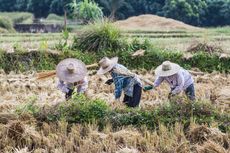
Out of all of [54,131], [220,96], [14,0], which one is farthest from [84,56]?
[14,0]

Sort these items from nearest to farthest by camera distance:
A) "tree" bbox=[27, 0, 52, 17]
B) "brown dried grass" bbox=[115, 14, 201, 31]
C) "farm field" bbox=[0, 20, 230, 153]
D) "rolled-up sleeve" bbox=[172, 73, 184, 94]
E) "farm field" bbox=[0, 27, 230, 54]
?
"farm field" bbox=[0, 20, 230, 153] → "rolled-up sleeve" bbox=[172, 73, 184, 94] → "farm field" bbox=[0, 27, 230, 54] → "brown dried grass" bbox=[115, 14, 201, 31] → "tree" bbox=[27, 0, 52, 17]

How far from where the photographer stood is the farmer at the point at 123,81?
24.5ft

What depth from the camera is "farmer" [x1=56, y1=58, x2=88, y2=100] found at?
24.6 feet

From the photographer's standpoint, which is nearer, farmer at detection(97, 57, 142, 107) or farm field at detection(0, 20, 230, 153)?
farm field at detection(0, 20, 230, 153)

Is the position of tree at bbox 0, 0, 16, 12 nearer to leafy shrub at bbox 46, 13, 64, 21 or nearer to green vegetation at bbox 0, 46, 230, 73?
leafy shrub at bbox 46, 13, 64, 21

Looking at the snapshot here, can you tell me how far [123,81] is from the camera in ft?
24.9

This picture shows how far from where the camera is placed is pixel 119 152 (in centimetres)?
571

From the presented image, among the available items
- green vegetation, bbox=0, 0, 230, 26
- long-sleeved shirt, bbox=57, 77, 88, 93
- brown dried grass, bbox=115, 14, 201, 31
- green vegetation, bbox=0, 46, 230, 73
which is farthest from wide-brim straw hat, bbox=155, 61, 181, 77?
green vegetation, bbox=0, 0, 230, 26

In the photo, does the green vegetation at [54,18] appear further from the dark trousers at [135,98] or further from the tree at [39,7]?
the dark trousers at [135,98]

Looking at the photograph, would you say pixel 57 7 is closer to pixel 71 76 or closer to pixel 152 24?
pixel 152 24

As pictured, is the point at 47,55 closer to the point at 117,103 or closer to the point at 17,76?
Answer: the point at 17,76

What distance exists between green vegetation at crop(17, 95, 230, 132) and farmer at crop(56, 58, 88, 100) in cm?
79

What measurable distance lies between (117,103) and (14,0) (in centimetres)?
3688

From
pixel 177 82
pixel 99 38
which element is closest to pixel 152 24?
pixel 99 38
